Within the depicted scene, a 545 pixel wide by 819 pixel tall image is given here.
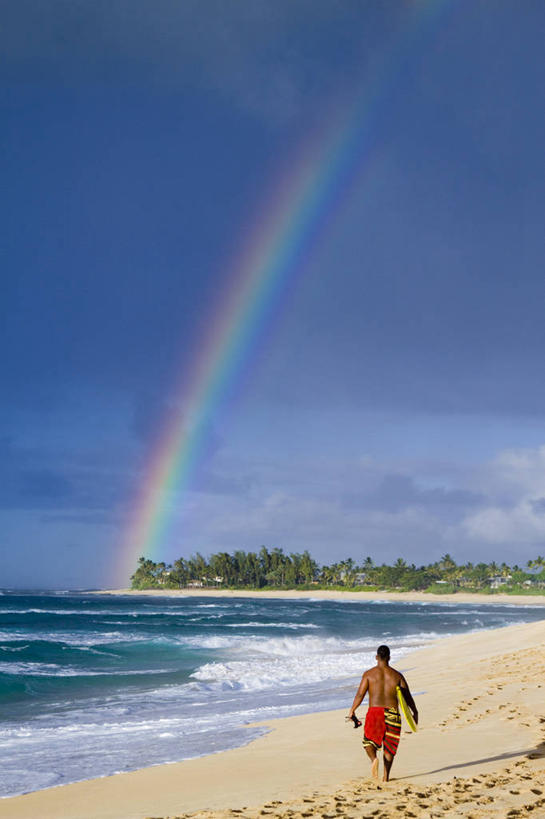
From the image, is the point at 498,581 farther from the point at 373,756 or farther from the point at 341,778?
the point at 373,756

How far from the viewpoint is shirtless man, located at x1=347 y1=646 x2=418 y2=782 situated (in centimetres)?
767

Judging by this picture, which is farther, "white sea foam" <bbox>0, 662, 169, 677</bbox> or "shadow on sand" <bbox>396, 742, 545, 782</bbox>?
"white sea foam" <bbox>0, 662, 169, 677</bbox>

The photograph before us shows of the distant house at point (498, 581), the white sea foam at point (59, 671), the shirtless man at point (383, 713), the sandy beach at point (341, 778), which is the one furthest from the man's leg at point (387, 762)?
the distant house at point (498, 581)

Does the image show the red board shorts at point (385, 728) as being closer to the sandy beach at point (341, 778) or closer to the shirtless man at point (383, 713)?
the shirtless man at point (383, 713)

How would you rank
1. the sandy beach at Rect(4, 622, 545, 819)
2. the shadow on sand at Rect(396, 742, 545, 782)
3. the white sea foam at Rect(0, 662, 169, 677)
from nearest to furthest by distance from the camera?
the sandy beach at Rect(4, 622, 545, 819), the shadow on sand at Rect(396, 742, 545, 782), the white sea foam at Rect(0, 662, 169, 677)

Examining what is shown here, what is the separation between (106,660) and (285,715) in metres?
16.4

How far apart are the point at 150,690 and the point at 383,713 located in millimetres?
13725

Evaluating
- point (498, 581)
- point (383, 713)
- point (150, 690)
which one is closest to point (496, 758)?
point (383, 713)

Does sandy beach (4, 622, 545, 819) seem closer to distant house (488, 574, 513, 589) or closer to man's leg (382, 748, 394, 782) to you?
man's leg (382, 748, 394, 782)

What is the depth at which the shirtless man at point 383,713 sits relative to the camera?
7.67 metres

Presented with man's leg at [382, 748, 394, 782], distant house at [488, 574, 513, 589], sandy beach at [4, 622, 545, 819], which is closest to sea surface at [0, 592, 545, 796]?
sandy beach at [4, 622, 545, 819]

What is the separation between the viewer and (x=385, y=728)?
7652 millimetres

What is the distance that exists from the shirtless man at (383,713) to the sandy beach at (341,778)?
0.37 m

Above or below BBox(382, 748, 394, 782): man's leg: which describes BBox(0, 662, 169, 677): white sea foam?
below
